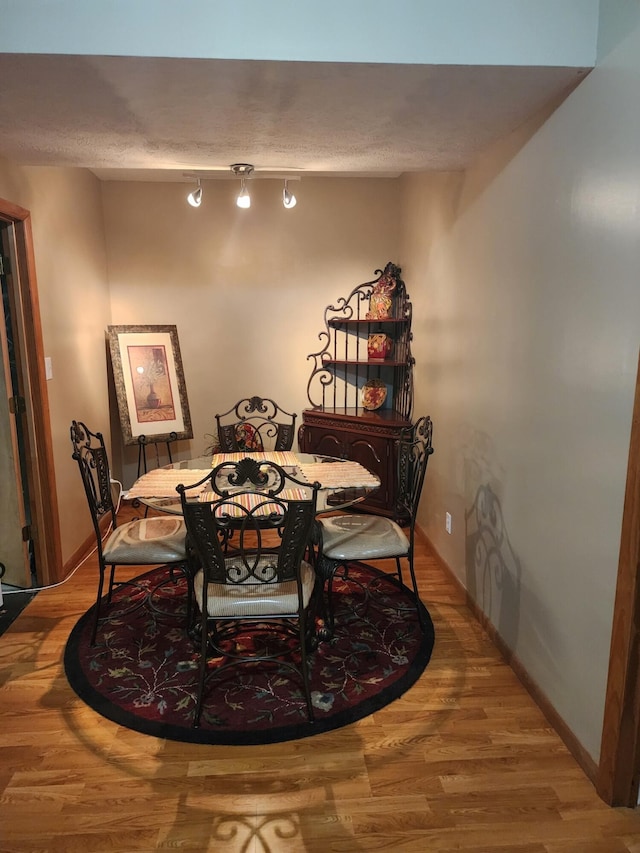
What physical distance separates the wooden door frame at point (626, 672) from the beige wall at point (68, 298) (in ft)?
9.53

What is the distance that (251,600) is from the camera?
6.90 ft

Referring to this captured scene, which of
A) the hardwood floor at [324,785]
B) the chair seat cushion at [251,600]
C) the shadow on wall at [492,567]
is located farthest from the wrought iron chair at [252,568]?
the shadow on wall at [492,567]

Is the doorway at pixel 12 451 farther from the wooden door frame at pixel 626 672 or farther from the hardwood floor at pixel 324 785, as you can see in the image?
the wooden door frame at pixel 626 672

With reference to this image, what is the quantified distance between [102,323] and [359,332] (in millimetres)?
2005

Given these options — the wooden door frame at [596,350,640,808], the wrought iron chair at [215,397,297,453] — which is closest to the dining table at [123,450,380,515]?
the wrought iron chair at [215,397,297,453]

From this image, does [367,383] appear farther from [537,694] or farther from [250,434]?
[537,694]

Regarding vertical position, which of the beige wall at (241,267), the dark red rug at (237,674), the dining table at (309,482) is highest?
the beige wall at (241,267)

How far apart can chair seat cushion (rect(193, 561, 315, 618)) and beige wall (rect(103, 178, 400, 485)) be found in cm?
266

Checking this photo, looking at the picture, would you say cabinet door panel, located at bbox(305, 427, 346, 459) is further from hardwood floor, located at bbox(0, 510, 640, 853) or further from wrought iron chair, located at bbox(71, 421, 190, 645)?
hardwood floor, located at bbox(0, 510, 640, 853)

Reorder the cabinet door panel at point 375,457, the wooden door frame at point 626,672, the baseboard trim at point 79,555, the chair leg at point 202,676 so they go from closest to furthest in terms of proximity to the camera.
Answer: the wooden door frame at point 626,672
the chair leg at point 202,676
the baseboard trim at point 79,555
the cabinet door panel at point 375,457

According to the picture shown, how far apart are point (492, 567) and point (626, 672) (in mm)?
1024

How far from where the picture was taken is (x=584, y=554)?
6.19ft

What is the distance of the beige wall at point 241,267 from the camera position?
14.4ft

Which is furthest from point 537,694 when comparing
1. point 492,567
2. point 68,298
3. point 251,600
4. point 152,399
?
point 68,298
